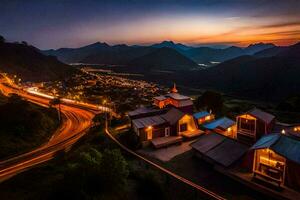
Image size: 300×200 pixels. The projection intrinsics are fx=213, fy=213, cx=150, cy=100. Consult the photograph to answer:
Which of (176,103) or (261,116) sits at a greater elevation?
(261,116)

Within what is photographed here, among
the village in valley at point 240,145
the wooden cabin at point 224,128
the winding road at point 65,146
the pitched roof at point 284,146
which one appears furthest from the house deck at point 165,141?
the pitched roof at point 284,146

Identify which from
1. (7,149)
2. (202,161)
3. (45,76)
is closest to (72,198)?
(202,161)

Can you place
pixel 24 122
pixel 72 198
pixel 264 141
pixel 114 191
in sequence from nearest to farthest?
pixel 72 198 < pixel 114 191 < pixel 264 141 < pixel 24 122

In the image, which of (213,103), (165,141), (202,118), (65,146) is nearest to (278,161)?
(165,141)

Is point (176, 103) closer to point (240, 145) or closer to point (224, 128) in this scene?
point (224, 128)

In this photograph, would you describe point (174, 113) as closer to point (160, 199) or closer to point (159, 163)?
point (159, 163)
